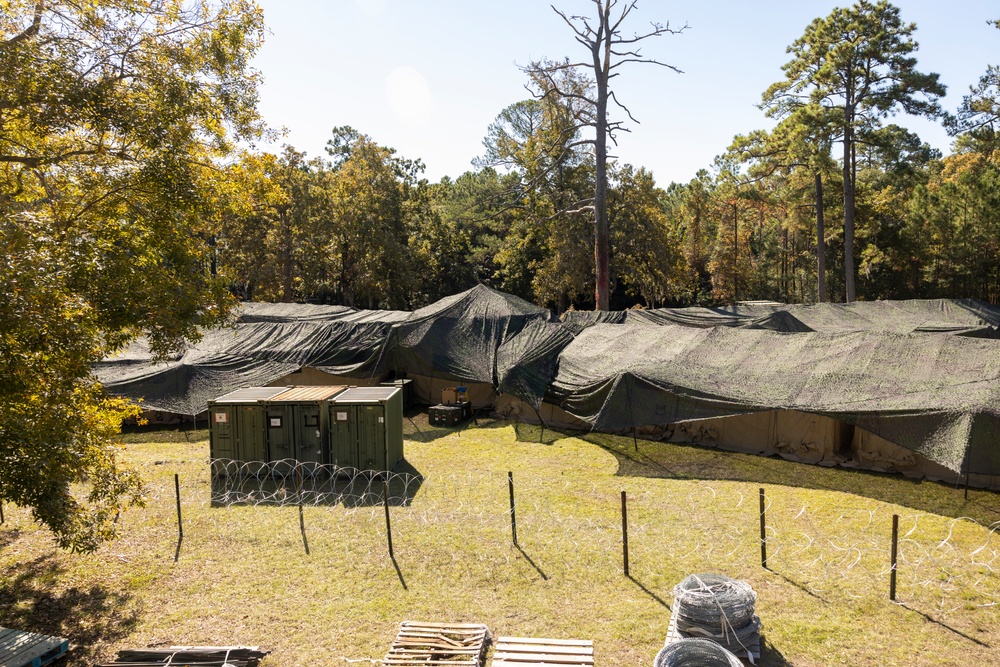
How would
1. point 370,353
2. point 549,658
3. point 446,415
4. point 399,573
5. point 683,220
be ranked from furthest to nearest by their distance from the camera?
point 683,220, point 370,353, point 446,415, point 399,573, point 549,658

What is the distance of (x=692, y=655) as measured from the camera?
22.9 ft

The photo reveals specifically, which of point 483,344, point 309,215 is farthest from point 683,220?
point 483,344

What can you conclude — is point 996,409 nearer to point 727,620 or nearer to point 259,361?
point 727,620

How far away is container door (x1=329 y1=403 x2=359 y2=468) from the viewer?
15.4 meters

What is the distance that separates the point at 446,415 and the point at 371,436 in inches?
234

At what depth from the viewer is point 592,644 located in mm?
7840

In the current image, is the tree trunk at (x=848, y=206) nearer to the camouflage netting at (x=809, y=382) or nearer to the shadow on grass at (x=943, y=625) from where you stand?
the camouflage netting at (x=809, y=382)

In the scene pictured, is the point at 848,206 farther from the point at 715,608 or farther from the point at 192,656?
the point at 192,656

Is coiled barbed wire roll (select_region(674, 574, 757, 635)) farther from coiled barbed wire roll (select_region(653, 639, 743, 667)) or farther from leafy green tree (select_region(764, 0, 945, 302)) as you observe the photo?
leafy green tree (select_region(764, 0, 945, 302))

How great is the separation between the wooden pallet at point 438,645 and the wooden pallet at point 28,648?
4044mm

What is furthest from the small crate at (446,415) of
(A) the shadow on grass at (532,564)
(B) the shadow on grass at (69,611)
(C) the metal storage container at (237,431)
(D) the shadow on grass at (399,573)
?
(B) the shadow on grass at (69,611)

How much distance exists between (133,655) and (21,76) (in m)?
7.45

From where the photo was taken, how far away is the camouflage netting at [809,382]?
513 inches

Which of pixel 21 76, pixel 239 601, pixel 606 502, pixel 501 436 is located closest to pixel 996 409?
pixel 606 502
